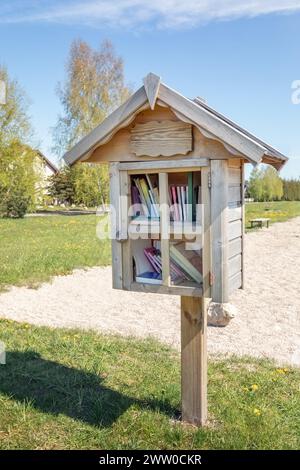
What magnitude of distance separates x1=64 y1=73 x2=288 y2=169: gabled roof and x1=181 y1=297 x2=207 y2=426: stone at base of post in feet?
3.77

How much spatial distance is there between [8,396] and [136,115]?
2.56 meters

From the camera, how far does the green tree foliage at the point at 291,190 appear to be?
128ft

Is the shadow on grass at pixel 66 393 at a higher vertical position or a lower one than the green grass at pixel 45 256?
lower

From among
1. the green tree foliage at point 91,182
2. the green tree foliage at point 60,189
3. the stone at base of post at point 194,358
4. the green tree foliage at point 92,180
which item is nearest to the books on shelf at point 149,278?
the stone at base of post at point 194,358

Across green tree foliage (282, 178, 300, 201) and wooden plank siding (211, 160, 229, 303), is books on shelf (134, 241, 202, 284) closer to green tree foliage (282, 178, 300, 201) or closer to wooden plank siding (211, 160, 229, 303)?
wooden plank siding (211, 160, 229, 303)

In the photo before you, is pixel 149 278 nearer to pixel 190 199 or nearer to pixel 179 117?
pixel 190 199

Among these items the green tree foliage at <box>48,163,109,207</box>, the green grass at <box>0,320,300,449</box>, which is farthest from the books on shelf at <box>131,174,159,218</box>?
the green tree foliage at <box>48,163,109,207</box>

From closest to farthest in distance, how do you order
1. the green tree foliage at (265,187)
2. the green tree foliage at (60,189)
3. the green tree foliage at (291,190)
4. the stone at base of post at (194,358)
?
1. the stone at base of post at (194,358)
2. the green tree foliage at (265,187)
3. the green tree foliage at (291,190)
4. the green tree foliage at (60,189)

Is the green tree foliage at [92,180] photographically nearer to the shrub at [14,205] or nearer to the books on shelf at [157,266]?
the shrub at [14,205]

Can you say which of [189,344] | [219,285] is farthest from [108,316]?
[219,285]

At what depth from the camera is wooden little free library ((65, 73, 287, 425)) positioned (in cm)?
272

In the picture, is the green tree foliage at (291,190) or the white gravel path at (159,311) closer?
the white gravel path at (159,311)

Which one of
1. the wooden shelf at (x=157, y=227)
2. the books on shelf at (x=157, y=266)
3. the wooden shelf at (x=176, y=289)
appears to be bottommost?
the wooden shelf at (x=176, y=289)

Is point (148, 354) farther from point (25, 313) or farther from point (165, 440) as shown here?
point (25, 313)
